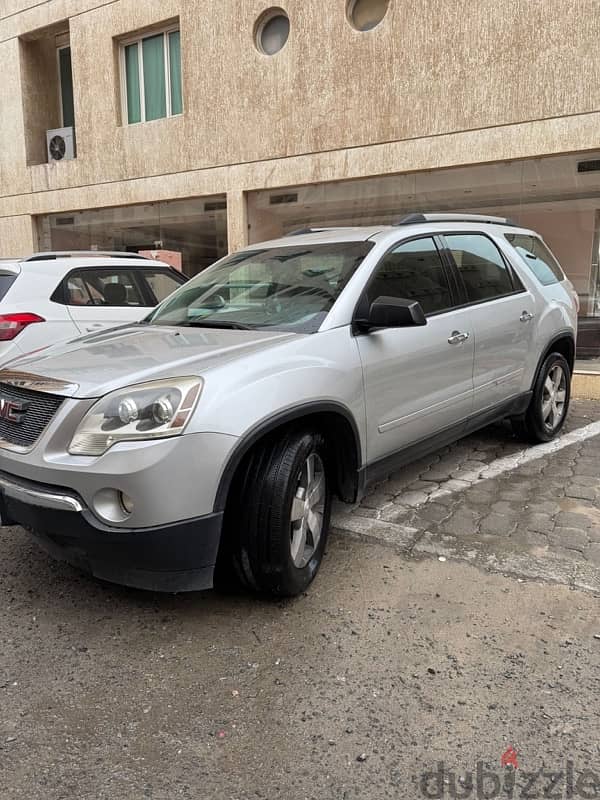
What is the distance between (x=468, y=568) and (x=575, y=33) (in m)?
6.84

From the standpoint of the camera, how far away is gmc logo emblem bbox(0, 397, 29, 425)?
2.92 metres

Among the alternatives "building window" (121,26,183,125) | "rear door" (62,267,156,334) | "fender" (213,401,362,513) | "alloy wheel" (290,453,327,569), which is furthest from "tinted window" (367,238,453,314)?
"building window" (121,26,183,125)

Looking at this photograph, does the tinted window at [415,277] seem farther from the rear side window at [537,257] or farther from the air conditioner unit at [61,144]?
the air conditioner unit at [61,144]

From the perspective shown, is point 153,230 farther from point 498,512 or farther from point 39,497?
point 39,497

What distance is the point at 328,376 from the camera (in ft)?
10.2

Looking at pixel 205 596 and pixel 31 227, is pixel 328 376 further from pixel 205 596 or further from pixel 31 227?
pixel 31 227

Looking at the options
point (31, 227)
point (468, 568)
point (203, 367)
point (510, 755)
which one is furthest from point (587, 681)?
point (31, 227)

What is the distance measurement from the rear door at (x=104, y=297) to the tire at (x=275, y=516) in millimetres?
3709

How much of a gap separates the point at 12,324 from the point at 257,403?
3660 millimetres

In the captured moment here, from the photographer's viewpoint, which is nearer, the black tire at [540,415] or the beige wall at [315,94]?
the black tire at [540,415]

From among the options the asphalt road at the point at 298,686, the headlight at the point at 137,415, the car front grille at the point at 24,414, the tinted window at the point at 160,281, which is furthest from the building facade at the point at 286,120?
the car front grille at the point at 24,414

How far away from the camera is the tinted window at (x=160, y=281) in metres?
6.95

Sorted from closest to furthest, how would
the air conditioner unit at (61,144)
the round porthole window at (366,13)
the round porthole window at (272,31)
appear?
the round porthole window at (366,13) → the round porthole window at (272,31) → the air conditioner unit at (61,144)

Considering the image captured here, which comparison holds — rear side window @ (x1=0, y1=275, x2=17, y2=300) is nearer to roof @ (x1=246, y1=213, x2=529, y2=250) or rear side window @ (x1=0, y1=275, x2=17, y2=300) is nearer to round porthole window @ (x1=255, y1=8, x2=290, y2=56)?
roof @ (x1=246, y1=213, x2=529, y2=250)
